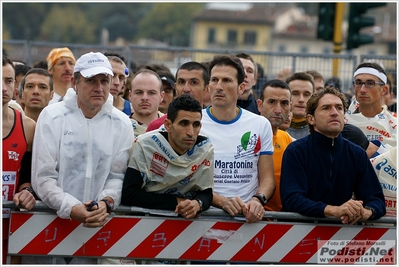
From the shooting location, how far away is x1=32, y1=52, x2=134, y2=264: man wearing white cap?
21.2 feet

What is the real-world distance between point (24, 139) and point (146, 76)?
2.07 m

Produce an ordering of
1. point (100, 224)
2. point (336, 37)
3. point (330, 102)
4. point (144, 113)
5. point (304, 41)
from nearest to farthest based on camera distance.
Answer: point (100, 224) → point (330, 102) → point (144, 113) → point (336, 37) → point (304, 41)

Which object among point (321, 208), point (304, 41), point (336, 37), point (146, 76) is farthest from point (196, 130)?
point (304, 41)

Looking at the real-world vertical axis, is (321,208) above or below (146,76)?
below

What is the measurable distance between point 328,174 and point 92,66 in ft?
6.90

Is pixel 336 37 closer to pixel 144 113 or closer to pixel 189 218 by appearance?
pixel 144 113

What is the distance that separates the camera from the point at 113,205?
6.58 metres

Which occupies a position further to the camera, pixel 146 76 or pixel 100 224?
pixel 146 76

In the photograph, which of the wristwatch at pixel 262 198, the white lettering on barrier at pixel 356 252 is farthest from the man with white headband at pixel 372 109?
the wristwatch at pixel 262 198

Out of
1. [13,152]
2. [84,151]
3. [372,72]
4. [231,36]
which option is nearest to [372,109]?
[372,72]

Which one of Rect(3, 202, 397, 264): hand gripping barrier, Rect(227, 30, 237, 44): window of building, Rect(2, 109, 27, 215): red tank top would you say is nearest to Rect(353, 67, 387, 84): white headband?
Rect(3, 202, 397, 264): hand gripping barrier

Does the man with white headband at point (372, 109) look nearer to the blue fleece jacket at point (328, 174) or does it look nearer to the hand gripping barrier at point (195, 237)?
the blue fleece jacket at point (328, 174)

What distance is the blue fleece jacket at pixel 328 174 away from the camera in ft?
22.9

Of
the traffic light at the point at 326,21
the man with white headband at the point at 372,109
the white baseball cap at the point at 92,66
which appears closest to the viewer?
the white baseball cap at the point at 92,66
